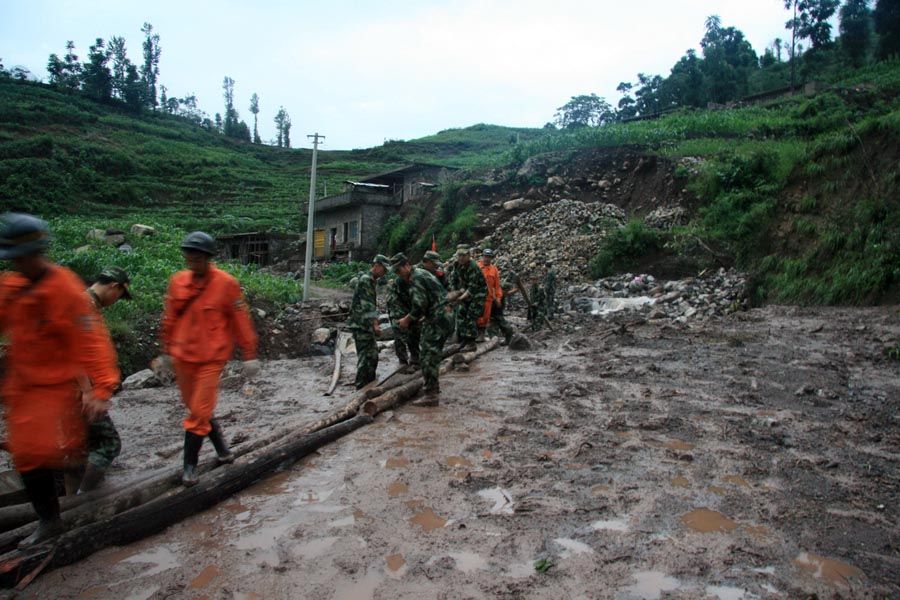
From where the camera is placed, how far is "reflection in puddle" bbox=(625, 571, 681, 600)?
280cm

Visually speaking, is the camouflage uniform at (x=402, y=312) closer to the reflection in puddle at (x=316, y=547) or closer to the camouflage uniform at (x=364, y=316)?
the camouflage uniform at (x=364, y=316)

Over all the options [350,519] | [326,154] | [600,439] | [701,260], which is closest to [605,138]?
[701,260]

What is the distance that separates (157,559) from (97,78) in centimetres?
8446

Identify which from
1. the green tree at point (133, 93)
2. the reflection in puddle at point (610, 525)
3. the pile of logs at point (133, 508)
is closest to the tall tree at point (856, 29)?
the reflection in puddle at point (610, 525)

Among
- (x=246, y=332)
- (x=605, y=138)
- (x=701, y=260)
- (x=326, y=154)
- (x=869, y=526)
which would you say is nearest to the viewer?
(x=869, y=526)

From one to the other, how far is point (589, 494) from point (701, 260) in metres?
13.2

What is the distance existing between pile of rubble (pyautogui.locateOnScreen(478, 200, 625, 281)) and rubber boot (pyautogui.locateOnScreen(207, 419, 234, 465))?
15.2m

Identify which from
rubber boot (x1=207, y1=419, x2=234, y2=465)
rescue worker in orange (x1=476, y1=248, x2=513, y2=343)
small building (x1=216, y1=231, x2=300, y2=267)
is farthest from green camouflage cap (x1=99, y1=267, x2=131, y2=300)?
small building (x1=216, y1=231, x2=300, y2=267)

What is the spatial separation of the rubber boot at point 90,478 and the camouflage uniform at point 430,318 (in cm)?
358

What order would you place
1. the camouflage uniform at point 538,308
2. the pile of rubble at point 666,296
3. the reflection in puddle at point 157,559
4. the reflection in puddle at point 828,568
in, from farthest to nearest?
the camouflage uniform at point 538,308, the pile of rubble at point 666,296, the reflection in puddle at point 157,559, the reflection in puddle at point 828,568

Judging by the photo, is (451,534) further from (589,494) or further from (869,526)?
(869,526)

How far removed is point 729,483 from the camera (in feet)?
13.5

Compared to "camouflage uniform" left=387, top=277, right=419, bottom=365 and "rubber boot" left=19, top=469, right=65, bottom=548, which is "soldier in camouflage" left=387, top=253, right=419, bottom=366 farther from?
"rubber boot" left=19, top=469, right=65, bottom=548

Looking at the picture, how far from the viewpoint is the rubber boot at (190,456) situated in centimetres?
382
